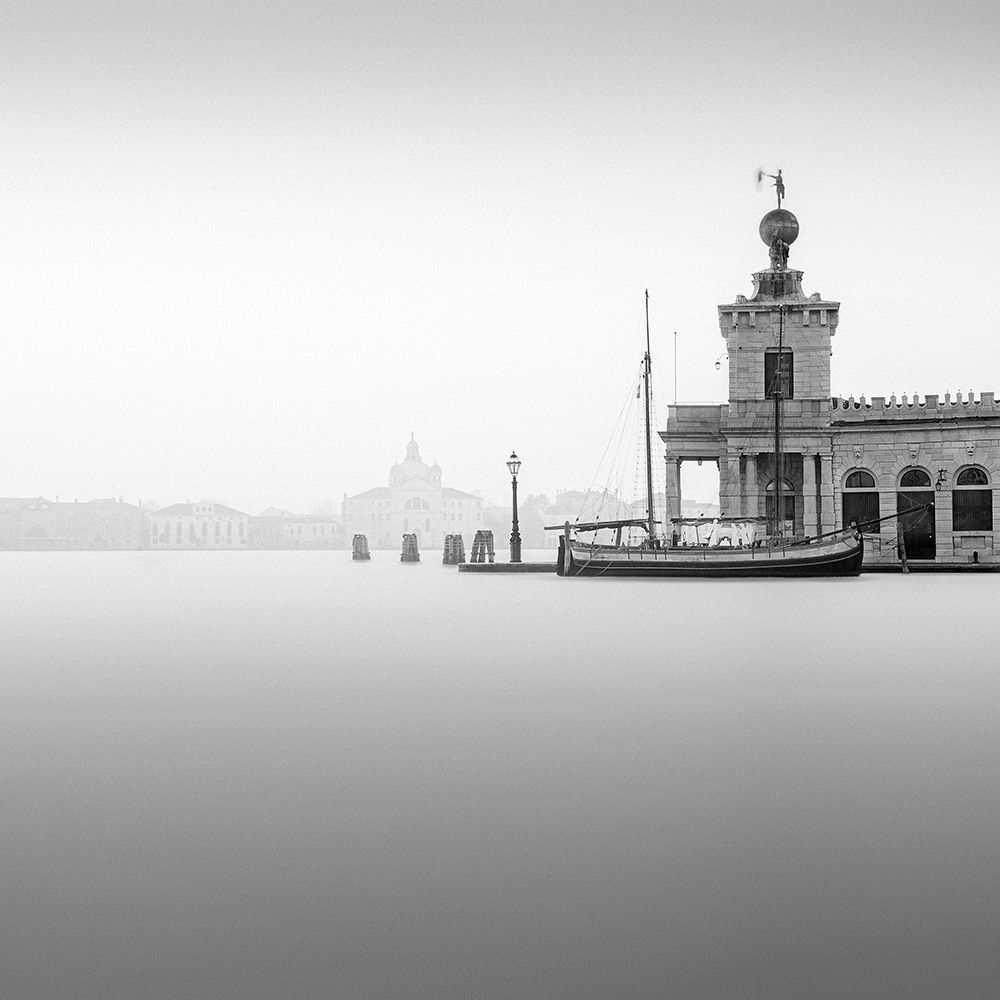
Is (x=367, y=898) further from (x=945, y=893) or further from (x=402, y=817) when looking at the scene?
(x=945, y=893)

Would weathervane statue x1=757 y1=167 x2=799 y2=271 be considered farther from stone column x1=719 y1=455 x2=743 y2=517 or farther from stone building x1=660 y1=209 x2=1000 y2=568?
stone column x1=719 y1=455 x2=743 y2=517

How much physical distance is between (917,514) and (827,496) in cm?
345

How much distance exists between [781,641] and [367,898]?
1320 centimetres

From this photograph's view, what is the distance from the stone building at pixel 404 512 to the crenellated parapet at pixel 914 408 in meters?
144

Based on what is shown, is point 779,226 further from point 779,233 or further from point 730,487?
point 730,487

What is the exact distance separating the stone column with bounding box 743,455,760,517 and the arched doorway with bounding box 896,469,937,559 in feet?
17.4

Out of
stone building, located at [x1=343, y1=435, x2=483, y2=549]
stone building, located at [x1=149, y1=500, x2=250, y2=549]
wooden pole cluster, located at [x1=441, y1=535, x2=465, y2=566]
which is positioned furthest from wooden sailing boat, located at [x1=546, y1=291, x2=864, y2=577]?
stone building, located at [x1=149, y1=500, x2=250, y2=549]

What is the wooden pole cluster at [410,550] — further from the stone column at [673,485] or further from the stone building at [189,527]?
the stone building at [189,527]

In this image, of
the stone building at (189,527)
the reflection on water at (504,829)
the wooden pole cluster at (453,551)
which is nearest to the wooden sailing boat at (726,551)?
the wooden pole cluster at (453,551)

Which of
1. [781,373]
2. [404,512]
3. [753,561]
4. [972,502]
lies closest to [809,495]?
→ [781,373]

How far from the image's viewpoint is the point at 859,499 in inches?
1719

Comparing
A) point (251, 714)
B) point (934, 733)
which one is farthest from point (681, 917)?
point (251, 714)

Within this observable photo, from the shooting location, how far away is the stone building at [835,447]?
42.6 m

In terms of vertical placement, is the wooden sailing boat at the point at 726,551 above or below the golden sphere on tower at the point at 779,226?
below
